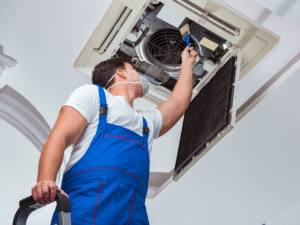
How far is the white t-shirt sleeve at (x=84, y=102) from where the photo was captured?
173cm

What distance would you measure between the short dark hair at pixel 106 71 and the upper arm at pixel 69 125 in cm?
54

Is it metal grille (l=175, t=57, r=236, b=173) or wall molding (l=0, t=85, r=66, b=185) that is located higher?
metal grille (l=175, t=57, r=236, b=173)

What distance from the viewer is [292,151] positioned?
12.1 ft

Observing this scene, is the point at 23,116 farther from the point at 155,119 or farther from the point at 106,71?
the point at 155,119

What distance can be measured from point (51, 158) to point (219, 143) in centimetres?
253

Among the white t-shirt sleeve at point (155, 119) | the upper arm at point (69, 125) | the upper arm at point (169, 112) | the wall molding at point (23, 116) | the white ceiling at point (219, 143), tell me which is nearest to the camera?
the upper arm at point (69, 125)

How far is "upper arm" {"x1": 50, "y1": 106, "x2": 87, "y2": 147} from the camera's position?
5.30 feet

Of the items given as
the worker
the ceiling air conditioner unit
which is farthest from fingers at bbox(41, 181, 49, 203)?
the ceiling air conditioner unit

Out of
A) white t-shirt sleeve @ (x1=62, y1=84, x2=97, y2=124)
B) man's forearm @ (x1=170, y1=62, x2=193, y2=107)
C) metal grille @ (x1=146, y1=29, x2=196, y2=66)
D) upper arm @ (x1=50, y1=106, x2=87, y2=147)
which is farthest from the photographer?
metal grille @ (x1=146, y1=29, x2=196, y2=66)

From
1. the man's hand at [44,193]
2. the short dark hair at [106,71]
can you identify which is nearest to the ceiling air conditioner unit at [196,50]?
the short dark hair at [106,71]

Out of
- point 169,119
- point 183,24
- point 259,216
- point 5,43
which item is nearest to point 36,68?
point 5,43

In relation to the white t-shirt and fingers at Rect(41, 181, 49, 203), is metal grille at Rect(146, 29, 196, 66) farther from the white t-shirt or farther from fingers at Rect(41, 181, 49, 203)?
fingers at Rect(41, 181, 49, 203)

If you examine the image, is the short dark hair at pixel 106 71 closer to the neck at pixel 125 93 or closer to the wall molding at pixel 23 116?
the neck at pixel 125 93

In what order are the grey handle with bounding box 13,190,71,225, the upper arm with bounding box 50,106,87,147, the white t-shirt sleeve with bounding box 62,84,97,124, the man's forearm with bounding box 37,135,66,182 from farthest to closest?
the white t-shirt sleeve with bounding box 62,84,97,124 → the upper arm with bounding box 50,106,87,147 → the man's forearm with bounding box 37,135,66,182 → the grey handle with bounding box 13,190,71,225
